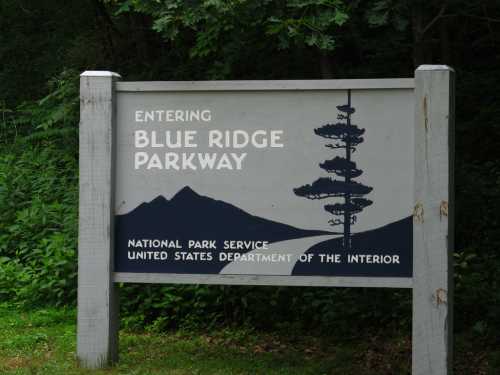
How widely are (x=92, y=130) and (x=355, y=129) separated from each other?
1.92 metres

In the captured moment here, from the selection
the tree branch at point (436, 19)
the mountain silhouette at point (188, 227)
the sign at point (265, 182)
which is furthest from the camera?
the tree branch at point (436, 19)

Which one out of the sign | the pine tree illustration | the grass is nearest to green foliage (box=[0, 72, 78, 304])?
the grass

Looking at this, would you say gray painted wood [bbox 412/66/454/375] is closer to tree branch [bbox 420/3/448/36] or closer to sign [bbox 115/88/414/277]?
sign [bbox 115/88/414/277]

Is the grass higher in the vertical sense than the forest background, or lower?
lower

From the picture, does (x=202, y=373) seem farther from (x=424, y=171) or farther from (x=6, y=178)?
(x=6, y=178)

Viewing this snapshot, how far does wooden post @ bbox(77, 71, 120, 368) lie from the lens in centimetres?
646

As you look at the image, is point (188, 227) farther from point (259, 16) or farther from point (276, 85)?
point (259, 16)

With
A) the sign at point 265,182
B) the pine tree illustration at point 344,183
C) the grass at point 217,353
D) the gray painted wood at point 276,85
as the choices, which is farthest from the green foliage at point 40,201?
the pine tree illustration at point 344,183

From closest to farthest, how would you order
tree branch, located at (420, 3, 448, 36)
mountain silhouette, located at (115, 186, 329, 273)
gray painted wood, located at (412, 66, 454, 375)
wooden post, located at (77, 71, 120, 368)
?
gray painted wood, located at (412, 66, 454, 375) < mountain silhouette, located at (115, 186, 329, 273) < wooden post, located at (77, 71, 120, 368) < tree branch, located at (420, 3, 448, 36)

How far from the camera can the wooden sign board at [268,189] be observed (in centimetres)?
608

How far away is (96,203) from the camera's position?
6.46 metres

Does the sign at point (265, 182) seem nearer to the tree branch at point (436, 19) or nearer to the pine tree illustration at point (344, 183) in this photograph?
the pine tree illustration at point (344, 183)

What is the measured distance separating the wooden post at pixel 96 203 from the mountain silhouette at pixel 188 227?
0.12m

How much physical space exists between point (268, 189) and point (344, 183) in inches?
21.6
